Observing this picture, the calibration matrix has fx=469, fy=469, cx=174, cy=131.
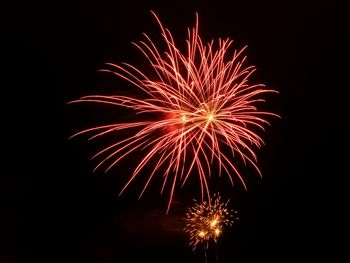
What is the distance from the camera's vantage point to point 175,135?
10.1 meters

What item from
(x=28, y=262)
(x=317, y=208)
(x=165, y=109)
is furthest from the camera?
(x=317, y=208)

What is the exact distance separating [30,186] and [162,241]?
215 inches

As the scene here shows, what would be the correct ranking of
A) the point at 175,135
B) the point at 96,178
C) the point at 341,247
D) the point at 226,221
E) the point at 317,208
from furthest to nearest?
the point at 317,208
the point at 341,247
the point at 96,178
the point at 226,221
the point at 175,135

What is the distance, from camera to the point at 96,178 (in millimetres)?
19422

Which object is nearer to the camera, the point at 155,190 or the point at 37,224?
the point at 37,224

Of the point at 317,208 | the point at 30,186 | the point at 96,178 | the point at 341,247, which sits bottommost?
the point at 30,186

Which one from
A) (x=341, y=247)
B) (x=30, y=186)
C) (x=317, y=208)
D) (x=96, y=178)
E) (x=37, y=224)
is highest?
(x=317, y=208)

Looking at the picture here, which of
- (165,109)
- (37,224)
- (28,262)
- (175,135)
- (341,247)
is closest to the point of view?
(165,109)

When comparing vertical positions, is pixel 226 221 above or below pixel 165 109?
above

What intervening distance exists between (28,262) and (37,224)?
5.65 feet

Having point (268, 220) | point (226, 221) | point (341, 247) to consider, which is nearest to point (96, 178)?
point (226, 221)

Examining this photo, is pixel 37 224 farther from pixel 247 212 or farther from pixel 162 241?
pixel 247 212

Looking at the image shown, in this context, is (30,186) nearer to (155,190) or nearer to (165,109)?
(155,190)

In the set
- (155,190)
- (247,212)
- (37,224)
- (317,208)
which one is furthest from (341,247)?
(37,224)
